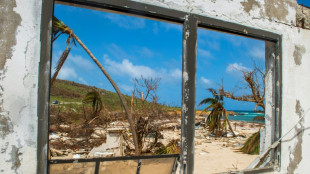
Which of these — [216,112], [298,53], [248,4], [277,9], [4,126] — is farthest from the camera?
[216,112]

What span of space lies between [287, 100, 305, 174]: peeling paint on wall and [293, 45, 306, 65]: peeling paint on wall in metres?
0.49

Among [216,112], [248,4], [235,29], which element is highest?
[248,4]

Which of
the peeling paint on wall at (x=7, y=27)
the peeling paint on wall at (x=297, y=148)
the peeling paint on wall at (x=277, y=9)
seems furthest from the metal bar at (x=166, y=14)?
the peeling paint on wall at (x=297, y=148)

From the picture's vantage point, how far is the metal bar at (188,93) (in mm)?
2195

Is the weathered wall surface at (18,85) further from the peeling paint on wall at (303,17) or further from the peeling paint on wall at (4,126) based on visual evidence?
the peeling paint on wall at (303,17)

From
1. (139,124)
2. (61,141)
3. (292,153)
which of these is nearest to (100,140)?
(61,141)

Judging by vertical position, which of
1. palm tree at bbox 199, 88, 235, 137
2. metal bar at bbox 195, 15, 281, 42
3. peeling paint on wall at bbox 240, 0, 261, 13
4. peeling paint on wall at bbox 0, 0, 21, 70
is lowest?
palm tree at bbox 199, 88, 235, 137

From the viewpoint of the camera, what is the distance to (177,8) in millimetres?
2234

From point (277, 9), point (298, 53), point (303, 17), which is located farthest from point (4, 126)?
point (303, 17)

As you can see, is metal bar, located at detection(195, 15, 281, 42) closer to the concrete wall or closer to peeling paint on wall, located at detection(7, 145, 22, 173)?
the concrete wall

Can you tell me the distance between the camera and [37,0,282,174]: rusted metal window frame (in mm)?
1708

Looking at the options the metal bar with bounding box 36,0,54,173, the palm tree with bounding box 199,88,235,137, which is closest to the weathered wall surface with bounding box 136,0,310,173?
the metal bar with bounding box 36,0,54,173

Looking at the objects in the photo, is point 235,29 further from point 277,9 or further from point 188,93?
point 188,93

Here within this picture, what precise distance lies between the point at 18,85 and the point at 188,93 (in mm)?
1360
